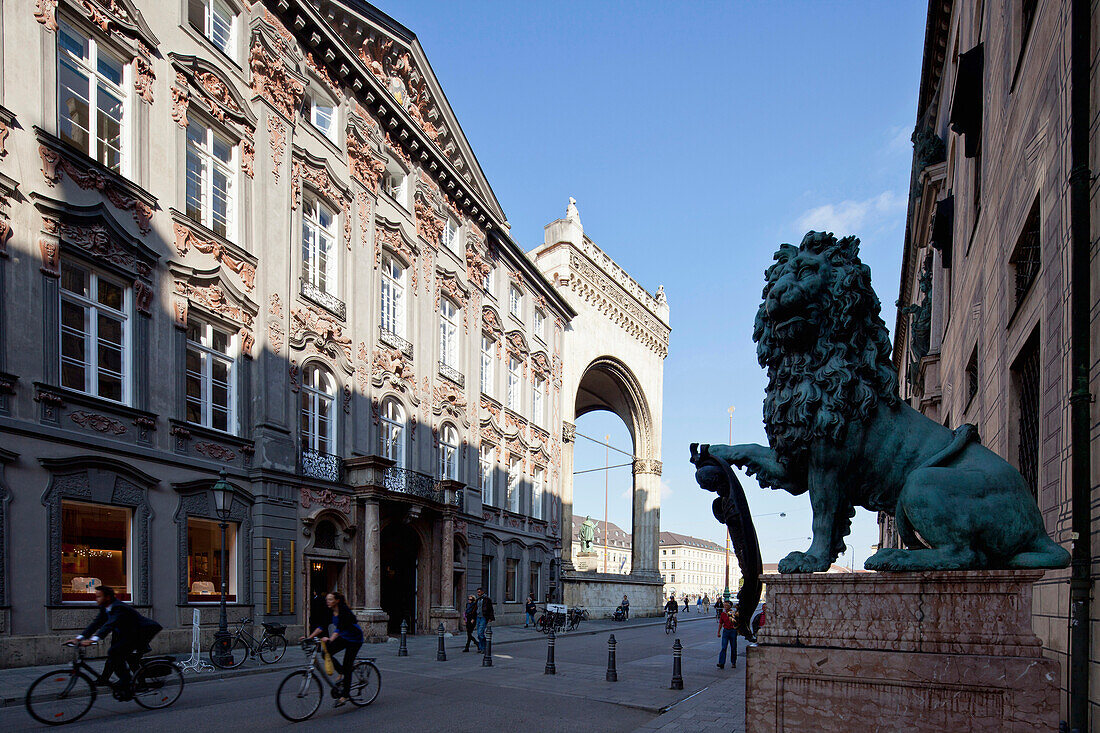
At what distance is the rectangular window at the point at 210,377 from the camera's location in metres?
17.7

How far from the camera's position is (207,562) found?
57.1 ft

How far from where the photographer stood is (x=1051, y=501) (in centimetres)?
552

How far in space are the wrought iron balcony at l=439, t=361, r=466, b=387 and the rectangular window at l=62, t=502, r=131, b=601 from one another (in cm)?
1455

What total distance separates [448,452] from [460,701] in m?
18.9

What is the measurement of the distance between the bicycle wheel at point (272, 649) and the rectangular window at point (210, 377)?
5223mm

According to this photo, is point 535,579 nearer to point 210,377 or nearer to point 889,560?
point 210,377

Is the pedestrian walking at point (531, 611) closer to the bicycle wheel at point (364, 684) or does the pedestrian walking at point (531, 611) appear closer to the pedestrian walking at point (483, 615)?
the pedestrian walking at point (483, 615)

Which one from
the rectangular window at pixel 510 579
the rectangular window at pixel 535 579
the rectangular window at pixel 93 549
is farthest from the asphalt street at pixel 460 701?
the rectangular window at pixel 535 579

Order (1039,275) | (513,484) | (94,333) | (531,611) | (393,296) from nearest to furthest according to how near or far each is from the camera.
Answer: (1039,275) → (94,333) → (393,296) → (531,611) → (513,484)

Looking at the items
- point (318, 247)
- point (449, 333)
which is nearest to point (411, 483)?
point (449, 333)

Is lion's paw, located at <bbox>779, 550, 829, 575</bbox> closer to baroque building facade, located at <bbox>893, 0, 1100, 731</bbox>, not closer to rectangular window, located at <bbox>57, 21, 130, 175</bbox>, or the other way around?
baroque building facade, located at <bbox>893, 0, 1100, 731</bbox>

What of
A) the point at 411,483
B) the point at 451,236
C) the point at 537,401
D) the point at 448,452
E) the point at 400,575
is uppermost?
the point at 451,236

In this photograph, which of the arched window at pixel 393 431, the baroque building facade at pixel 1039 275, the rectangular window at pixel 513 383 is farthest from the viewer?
the rectangular window at pixel 513 383

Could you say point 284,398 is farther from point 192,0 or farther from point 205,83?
point 192,0
